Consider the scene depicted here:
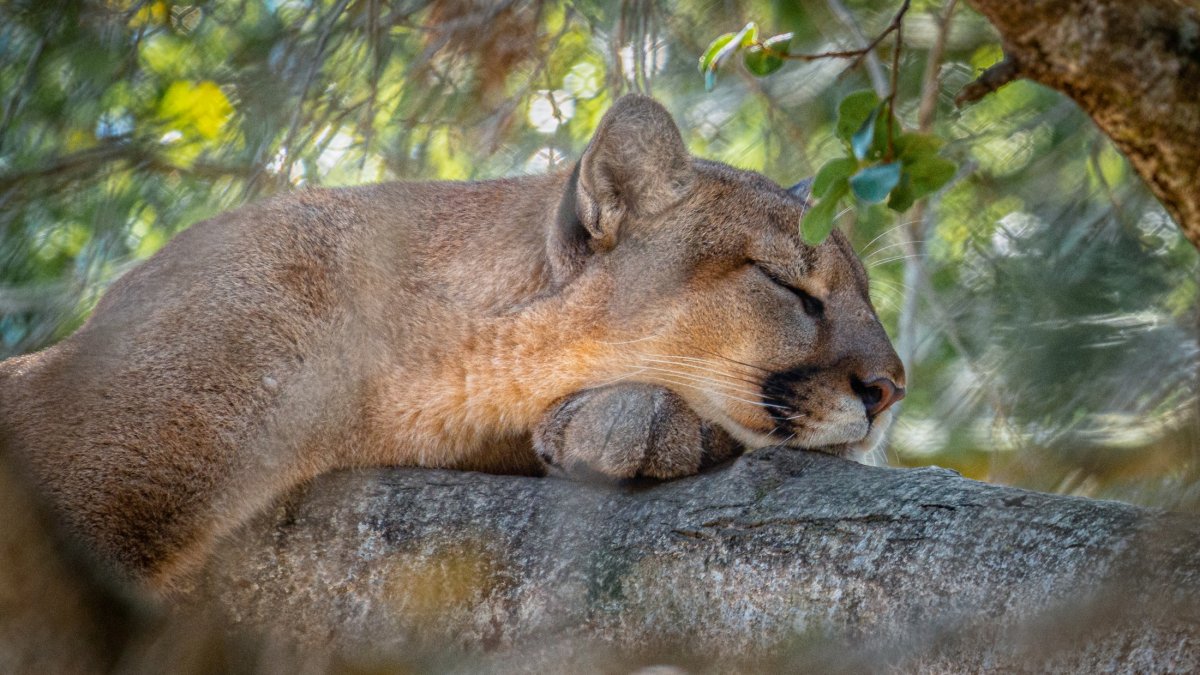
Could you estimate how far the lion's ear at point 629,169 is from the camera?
390cm

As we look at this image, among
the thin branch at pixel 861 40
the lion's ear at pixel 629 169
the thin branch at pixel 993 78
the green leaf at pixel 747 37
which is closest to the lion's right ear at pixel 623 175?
the lion's ear at pixel 629 169

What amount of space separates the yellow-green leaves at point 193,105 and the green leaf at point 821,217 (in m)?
2.68

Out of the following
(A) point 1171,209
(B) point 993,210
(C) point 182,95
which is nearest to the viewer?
(A) point 1171,209

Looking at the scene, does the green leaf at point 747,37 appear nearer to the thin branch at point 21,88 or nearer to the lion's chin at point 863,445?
the lion's chin at point 863,445

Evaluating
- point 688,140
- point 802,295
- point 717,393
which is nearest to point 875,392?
point 802,295

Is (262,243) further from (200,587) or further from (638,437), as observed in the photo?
(638,437)

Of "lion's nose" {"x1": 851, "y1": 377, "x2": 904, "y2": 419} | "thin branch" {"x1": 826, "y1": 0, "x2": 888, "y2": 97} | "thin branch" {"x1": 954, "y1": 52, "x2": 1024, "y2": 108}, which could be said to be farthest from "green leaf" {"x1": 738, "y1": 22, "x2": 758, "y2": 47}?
"thin branch" {"x1": 826, "y1": 0, "x2": 888, "y2": 97}

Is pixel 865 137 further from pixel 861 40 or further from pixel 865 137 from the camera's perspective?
pixel 861 40

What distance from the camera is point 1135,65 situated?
72.7 inches

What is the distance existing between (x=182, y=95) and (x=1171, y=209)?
3517mm

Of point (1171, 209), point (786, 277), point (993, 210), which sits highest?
point (1171, 209)

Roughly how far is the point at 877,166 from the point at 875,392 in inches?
65.8

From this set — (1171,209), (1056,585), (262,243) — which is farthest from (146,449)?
(1171,209)

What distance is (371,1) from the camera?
4719 millimetres
